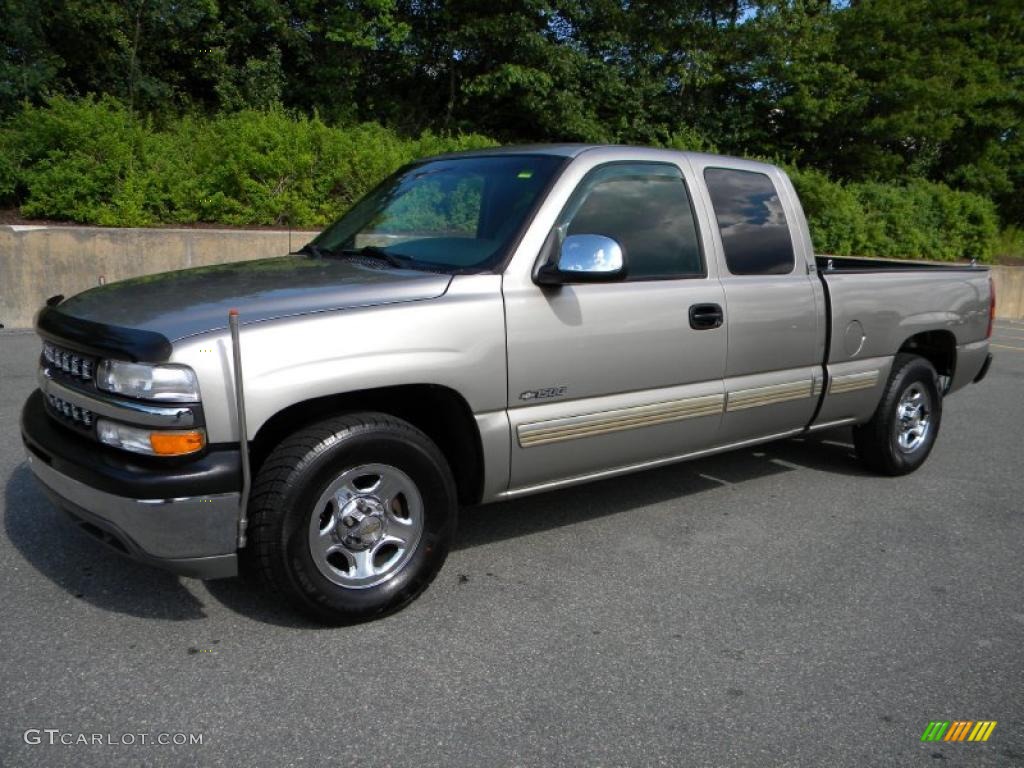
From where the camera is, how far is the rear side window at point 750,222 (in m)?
4.54

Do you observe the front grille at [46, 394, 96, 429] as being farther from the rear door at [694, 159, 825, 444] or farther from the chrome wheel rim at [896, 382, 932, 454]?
the chrome wheel rim at [896, 382, 932, 454]

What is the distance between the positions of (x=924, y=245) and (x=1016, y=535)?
55.3 feet

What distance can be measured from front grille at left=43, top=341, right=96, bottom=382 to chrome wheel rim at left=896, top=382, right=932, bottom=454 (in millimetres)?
4668

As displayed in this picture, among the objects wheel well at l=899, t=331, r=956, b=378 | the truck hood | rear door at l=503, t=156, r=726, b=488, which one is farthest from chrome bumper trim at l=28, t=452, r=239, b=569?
wheel well at l=899, t=331, r=956, b=378

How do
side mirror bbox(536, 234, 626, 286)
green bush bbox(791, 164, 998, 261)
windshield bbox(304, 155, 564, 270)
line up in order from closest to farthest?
side mirror bbox(536, 234, 626, 286) < windshield bbox(304, 155, 564, 270) < green bush bbox(791, 164, 998, 261)

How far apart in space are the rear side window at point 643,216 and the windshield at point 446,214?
220 millimetres

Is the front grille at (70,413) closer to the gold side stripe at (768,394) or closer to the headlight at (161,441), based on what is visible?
the headlight at (161,441)

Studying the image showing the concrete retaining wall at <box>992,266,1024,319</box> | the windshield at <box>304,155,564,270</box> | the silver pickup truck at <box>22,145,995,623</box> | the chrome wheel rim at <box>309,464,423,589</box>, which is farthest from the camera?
the concrete retaining wall at <box>992,266,1024,319</box>

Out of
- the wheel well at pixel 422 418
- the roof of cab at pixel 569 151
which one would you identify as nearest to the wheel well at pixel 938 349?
the roof of cab at pixel 569 151

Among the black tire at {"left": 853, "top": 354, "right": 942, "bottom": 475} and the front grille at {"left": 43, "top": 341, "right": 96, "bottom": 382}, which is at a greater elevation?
the front grille at {"left": 43, "top": 341, "right": 96, "bottom": 382}

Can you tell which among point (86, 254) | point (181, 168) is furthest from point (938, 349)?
point (181, 168)
